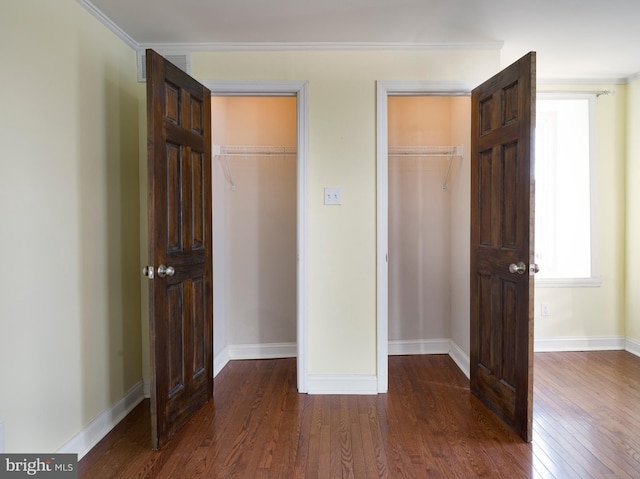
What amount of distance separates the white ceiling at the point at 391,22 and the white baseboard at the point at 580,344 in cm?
248

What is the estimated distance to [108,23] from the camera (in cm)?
230

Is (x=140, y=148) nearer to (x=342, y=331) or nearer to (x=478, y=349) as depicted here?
(x=342, y=331)

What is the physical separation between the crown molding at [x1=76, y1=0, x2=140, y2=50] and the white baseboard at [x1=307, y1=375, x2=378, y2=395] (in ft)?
8.46

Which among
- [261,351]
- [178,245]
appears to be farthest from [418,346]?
[178,245]

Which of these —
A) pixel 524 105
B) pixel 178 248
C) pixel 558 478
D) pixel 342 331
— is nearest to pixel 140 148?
pixel 178 248

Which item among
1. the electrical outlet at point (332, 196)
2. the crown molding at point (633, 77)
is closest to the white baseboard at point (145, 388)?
the electrical outlet at point (332, 196)

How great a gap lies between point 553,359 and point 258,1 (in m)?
3.61

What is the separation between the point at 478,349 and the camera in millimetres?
2650

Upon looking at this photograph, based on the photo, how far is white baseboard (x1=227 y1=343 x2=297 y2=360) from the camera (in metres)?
3.49

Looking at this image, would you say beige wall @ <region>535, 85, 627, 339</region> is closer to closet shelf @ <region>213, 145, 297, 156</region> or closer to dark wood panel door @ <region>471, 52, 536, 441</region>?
dark wood panel door @ <region>471, 52, 536, 441</region>

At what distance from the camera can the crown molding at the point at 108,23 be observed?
2.10 metres

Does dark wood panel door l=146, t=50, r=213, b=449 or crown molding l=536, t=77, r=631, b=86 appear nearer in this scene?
dark wood panel door l=146, t=50, r=213, b=449

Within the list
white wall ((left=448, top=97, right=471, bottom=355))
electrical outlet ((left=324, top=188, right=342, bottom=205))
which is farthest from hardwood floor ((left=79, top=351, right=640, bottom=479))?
electrical outlet ((left=324, top=188, right=342, bottom=205))

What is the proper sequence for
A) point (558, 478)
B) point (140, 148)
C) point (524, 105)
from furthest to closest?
point (140, 148)
point (524, 105)
point (558, 478)
